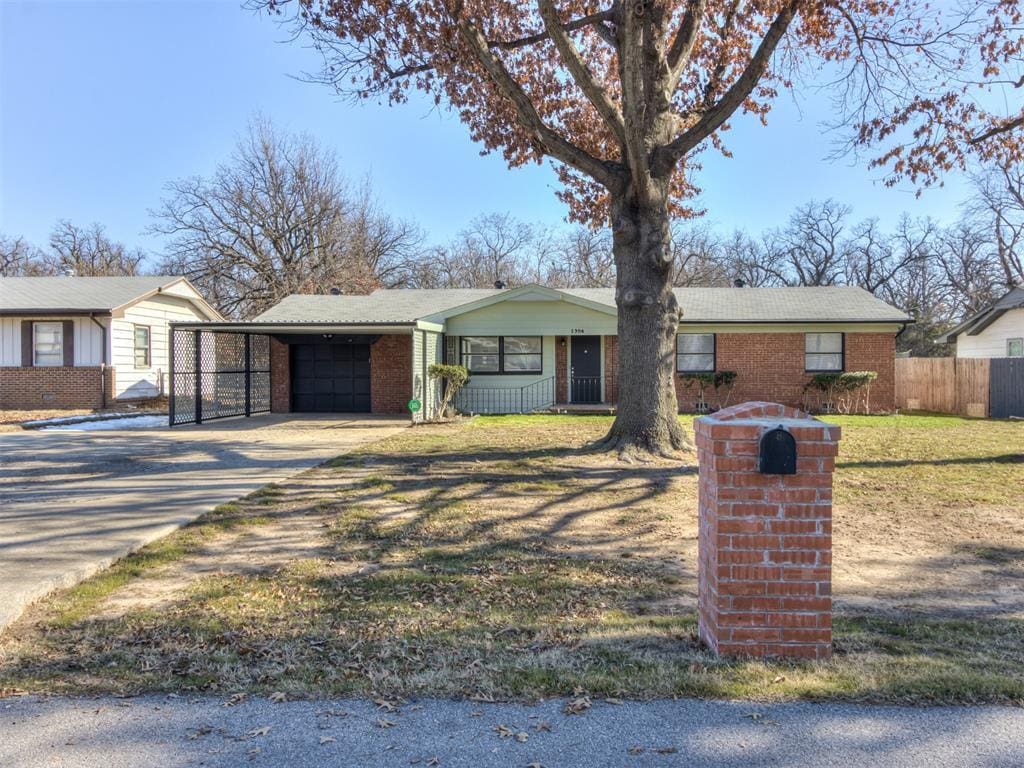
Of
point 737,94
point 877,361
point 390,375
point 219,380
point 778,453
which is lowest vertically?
point 778,453

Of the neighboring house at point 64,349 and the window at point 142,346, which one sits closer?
the neighboring house at point 64,349

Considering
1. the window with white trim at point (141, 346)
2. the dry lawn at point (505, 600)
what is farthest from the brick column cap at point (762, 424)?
the window with white trim at point (141, 346)

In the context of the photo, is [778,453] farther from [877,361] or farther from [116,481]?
[877,361]

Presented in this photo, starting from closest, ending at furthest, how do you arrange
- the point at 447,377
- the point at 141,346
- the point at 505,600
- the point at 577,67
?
1. the point at 505,600
2. the point at 577,67
3. the point at 447,377
4. the point at 141,346

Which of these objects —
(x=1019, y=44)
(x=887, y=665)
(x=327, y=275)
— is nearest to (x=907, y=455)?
(x=1019, y=44)

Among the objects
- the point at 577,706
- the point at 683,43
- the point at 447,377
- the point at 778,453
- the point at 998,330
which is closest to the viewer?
the point at 577,706

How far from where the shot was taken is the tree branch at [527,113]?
928 centimetres

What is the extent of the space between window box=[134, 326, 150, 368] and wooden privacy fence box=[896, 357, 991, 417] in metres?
23.4

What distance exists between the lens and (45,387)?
19.2 m

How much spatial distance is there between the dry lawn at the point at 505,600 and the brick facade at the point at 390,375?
34.1 ft

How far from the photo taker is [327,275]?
3284 cm

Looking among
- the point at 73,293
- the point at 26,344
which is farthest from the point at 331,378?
the point at 26,344

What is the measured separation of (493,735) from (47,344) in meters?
21.9

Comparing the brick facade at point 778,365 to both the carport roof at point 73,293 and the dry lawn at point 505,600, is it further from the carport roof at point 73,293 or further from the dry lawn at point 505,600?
the carport roof at point 73,293
